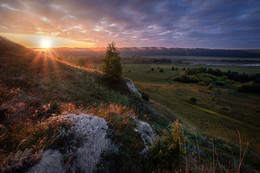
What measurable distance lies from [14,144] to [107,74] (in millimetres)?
16767

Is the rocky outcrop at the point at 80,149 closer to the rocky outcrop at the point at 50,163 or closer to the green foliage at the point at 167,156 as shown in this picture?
the rocky outcrop at the point at 50,163

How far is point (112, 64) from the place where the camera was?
18734 mm

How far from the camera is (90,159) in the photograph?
260 centimetres

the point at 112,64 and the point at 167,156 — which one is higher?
the point at 112,64

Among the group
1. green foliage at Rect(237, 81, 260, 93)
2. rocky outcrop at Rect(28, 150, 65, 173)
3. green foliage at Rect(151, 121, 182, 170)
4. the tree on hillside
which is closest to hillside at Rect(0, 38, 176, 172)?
rocky outcrop at Rect(28, 150, 65, 173)

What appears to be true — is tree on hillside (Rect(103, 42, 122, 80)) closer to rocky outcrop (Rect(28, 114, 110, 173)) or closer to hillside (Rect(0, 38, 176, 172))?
hillside (Rect(0, 38, 176, 172))

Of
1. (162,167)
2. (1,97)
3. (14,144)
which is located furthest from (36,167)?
(1,97)

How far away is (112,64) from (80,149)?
55.9 ft

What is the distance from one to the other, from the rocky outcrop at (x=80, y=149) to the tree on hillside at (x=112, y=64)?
15.4m

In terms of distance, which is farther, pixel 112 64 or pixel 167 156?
pixel 112 64

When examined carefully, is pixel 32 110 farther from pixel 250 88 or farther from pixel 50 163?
pixel 250 88

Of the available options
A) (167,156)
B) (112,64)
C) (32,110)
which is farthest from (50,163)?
(112,64)

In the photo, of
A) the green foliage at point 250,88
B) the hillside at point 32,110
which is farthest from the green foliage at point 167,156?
the green foliage at point 250,88

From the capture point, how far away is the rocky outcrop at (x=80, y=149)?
2.19 meters
